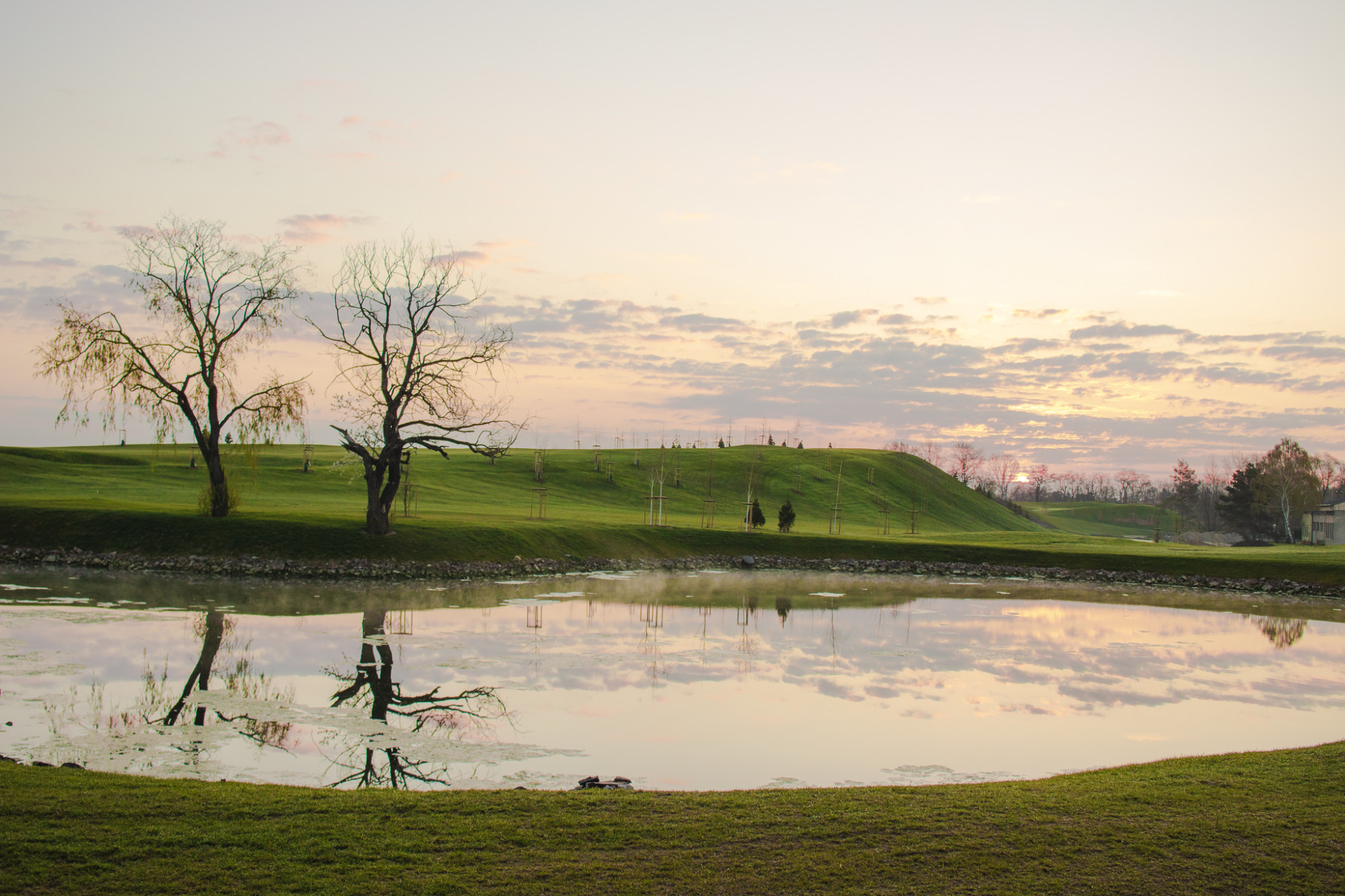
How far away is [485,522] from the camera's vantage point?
152ft

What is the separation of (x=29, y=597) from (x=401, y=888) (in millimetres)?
24713

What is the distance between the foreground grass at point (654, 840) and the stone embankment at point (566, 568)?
82.4 ft

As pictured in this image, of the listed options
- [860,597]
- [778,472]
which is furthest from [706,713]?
[778,472]

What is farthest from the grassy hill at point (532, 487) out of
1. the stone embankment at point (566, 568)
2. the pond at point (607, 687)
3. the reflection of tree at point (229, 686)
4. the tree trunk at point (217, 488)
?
the reflection of tree at point (229, 686)

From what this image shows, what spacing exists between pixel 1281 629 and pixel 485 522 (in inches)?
1428

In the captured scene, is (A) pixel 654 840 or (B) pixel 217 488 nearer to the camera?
(A) pixel 654 840

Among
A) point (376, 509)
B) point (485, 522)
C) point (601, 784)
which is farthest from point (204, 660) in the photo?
point (485, 522)

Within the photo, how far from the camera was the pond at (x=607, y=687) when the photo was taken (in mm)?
12492

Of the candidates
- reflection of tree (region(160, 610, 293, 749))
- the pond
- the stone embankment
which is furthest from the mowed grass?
reflection of tree (region(160, 610, 293, 749))

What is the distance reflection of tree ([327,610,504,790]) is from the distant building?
103 metres

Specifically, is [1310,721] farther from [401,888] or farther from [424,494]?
[424,494]

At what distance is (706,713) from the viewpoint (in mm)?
15602

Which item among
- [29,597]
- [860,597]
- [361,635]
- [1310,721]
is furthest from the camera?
[860,597]

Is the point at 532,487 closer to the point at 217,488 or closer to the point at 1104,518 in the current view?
the point at 217,488
